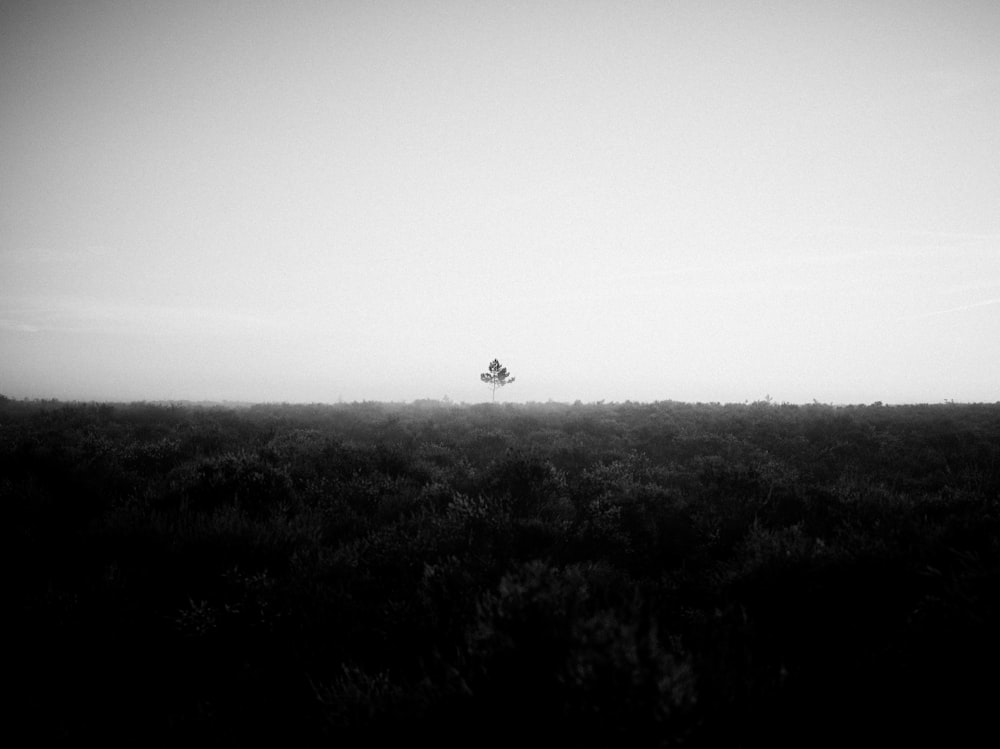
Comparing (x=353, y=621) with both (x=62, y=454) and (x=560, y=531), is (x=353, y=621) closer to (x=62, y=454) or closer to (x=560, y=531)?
(x=560, y=531)

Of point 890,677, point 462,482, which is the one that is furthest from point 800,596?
point 462,482

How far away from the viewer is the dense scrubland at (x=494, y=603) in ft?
7.78

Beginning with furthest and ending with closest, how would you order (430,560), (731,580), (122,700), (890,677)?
(430,560), (731,580), (122,700), (890,677)

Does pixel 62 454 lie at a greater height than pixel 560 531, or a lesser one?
greater

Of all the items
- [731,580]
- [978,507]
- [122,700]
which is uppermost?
[978,507]

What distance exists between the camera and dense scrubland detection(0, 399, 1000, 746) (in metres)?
2.37

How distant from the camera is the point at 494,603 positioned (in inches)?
127

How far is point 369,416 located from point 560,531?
15114 millimetres

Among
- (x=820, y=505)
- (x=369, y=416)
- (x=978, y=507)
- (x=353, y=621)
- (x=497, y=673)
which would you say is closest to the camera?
(x=497, y=673)

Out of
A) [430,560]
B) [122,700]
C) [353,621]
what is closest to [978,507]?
[430,560]

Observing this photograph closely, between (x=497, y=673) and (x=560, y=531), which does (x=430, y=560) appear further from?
(x=497, y=673)

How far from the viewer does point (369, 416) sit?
19.1m

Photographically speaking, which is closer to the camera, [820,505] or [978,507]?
[978,507]

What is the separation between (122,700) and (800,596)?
5.49 metres
